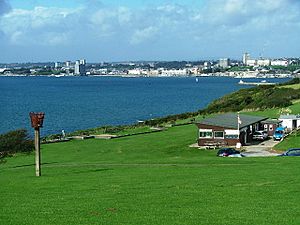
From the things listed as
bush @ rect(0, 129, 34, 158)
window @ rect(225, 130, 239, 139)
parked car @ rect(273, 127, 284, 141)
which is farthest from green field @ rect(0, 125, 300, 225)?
parked car @ rect(273, 127, 284, 141)

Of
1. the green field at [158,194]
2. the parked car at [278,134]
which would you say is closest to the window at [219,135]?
the parked car at [278,134]

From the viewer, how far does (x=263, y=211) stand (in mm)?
14508

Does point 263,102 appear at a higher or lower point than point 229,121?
lower

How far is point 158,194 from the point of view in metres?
17.5

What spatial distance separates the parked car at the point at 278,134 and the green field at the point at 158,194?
67.9 feet

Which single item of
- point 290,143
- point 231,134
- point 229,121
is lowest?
point 290,143

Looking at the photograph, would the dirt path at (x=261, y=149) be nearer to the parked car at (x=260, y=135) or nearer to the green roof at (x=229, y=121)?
the parked car at (x=260, y=135)

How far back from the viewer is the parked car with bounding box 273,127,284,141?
157 ft

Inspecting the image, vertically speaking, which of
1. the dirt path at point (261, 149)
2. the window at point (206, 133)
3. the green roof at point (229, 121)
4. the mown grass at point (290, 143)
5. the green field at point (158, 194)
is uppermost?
the green field at point (158, 194)

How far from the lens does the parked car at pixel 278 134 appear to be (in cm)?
4797

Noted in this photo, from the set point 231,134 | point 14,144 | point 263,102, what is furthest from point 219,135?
point 263,102

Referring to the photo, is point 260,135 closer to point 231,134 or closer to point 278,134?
point 278,134

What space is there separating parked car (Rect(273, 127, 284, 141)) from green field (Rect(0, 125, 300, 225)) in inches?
814

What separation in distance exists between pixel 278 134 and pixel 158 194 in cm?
3339
